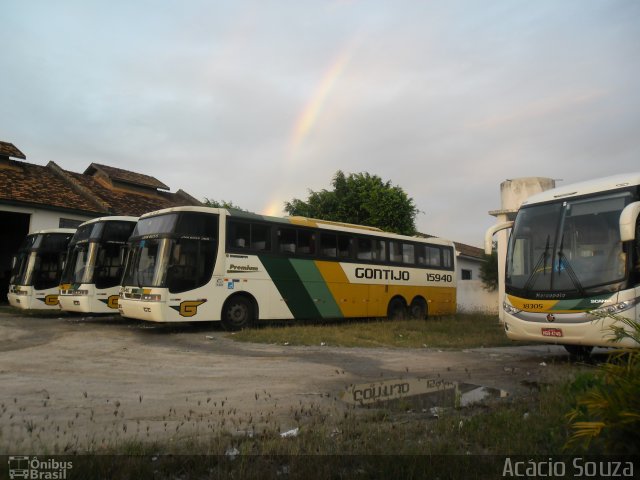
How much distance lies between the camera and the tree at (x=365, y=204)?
2536 cm

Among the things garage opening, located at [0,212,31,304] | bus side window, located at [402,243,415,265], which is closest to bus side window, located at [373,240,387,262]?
bus side window, located at [402,243,415,265]

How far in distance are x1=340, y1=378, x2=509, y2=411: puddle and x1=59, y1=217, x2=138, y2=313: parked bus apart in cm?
1141

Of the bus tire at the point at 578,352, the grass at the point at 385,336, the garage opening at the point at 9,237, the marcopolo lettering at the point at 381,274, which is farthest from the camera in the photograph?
the garage opening at the point at 9,237

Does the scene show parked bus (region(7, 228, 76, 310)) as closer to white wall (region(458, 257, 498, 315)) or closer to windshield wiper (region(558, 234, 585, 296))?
windshield wiper (region(558, 234, 585, 296))

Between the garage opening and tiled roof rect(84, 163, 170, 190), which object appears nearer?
the garage opening

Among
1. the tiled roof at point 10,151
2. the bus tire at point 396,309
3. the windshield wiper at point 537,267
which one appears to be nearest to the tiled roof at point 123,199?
the tiled roof at point 10,151

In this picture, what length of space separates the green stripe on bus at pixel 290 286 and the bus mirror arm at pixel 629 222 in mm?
8939

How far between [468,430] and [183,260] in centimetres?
934

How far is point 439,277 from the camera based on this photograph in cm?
1978

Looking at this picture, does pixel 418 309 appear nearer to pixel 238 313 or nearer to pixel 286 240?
pixel 286 240

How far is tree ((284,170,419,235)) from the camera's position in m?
25.4

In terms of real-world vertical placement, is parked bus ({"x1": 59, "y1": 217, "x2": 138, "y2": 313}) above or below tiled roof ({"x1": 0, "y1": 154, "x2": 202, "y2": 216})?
below

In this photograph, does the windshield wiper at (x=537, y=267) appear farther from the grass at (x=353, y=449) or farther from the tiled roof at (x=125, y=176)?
the tiled roof at (x=125, y=176)

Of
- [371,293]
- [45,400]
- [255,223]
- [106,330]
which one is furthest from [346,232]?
[45,400]
